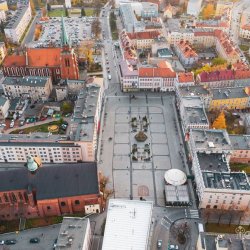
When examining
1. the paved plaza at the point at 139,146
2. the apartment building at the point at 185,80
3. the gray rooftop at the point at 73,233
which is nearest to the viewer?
the gray rooftop at the point at 73,233

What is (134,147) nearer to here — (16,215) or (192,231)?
(192,231)

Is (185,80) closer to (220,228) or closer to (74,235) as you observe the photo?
(220,228)

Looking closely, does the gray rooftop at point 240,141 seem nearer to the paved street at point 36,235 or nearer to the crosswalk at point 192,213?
the crosswalk at point 192,213

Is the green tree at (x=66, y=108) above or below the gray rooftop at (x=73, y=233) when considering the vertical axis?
below

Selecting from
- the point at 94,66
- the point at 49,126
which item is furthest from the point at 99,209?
the point at 94,66

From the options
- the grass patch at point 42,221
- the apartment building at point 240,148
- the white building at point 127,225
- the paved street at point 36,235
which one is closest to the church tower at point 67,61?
the grass patch at point 42,221

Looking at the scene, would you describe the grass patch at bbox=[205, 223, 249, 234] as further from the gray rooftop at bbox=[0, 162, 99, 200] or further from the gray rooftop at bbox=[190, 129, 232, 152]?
the gray rooftop at bbox=[0, 162, 99, 200]
